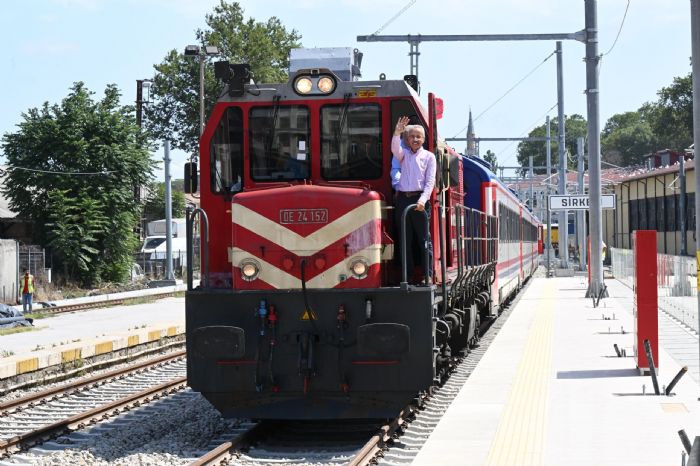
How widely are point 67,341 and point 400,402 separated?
38.7ft

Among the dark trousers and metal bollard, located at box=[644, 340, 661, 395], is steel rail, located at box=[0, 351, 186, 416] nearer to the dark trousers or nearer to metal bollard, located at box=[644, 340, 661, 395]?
the dark trousers

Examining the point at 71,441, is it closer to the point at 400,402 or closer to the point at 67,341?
the point at 400,402

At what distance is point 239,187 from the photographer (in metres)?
11.5

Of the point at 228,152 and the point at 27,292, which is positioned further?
the point at 27,292

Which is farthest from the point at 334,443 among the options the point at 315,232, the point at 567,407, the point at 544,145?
the point at 544,145

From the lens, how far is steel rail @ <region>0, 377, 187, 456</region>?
11141 millimetres

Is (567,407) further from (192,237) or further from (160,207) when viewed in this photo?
(160,207)

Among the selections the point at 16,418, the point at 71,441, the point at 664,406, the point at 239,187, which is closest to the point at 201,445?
the point at 71,441

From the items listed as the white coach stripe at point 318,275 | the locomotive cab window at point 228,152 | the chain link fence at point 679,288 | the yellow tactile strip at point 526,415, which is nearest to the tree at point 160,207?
the chain link fence at point 679,288

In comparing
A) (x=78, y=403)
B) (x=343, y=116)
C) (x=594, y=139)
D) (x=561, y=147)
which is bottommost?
(x=78, y=403)

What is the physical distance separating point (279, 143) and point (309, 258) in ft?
4.71

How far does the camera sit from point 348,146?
11367 mm

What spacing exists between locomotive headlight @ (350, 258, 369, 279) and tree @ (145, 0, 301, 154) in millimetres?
62843

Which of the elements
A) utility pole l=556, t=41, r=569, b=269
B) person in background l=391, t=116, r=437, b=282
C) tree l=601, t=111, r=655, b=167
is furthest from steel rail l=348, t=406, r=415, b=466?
tree l=601, t=111, r=655, b=167
